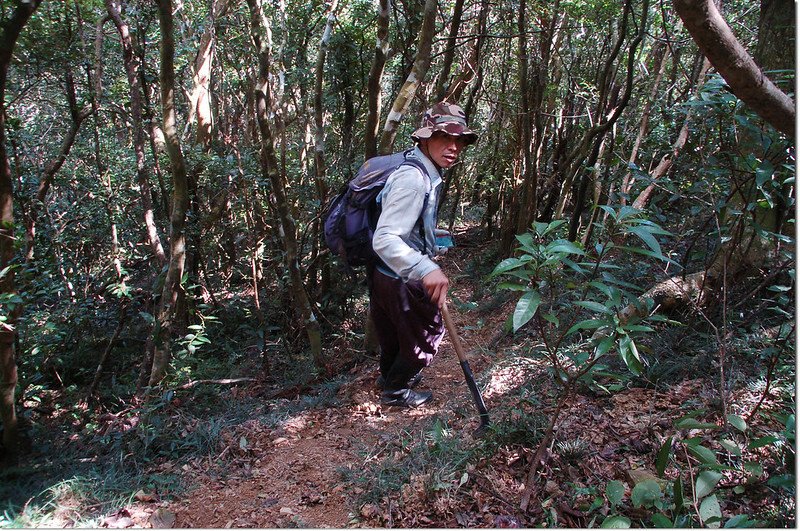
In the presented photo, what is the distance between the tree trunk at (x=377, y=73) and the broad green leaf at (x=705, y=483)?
350 centimetres

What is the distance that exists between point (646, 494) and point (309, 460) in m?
1.96

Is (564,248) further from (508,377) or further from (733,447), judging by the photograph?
(508,377)

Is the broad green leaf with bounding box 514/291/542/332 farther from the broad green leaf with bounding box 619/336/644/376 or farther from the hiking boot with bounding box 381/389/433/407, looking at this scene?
the hiking boot with bounding box 381/389/433/407

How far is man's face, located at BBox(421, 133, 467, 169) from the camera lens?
3068 mm

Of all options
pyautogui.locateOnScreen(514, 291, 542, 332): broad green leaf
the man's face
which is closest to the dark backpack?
the man's face

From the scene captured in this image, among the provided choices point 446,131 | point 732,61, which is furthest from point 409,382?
point 732,61

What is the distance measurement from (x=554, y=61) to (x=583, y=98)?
0.78 m

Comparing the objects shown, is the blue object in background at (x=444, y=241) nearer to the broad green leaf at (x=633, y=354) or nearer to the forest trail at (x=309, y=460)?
the forest trail at (x=309, y=460)

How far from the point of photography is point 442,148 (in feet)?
10.1

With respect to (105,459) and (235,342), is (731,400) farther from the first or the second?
(235,342)

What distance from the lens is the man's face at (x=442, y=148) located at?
3068 millimetres

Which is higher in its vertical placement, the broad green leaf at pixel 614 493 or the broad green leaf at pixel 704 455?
the broad green leaf at pixel 704 455

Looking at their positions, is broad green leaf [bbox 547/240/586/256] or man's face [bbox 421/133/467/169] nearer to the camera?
broad green leaf [bbox 547/240/586/256]

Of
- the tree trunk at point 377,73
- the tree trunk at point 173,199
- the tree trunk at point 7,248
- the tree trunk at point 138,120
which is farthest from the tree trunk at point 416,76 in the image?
the tree trunk at point 138,120
